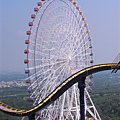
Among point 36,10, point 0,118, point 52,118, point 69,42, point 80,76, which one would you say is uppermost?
point 36,10

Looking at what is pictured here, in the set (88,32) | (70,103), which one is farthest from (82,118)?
(88,32)

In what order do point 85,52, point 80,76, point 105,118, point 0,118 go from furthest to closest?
1. point 0,118
2. point 105,118
3. point 85,52
4. point 80,76

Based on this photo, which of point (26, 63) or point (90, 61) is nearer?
point (26, 63)

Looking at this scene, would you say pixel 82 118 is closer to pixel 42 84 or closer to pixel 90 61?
pixel 42 84

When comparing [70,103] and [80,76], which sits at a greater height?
[80,76]

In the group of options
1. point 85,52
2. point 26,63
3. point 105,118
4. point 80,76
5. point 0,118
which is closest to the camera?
point 80,76

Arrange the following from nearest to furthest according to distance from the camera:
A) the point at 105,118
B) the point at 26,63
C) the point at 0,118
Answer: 1. the point at 26,63
2. the point at 105,118
3. the point at 0,118

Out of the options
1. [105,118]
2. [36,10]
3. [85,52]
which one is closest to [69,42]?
[85,52]

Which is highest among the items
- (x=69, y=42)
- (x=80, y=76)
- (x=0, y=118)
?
(x=69, y=42)

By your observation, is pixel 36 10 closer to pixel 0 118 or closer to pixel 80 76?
pixel 80 76
